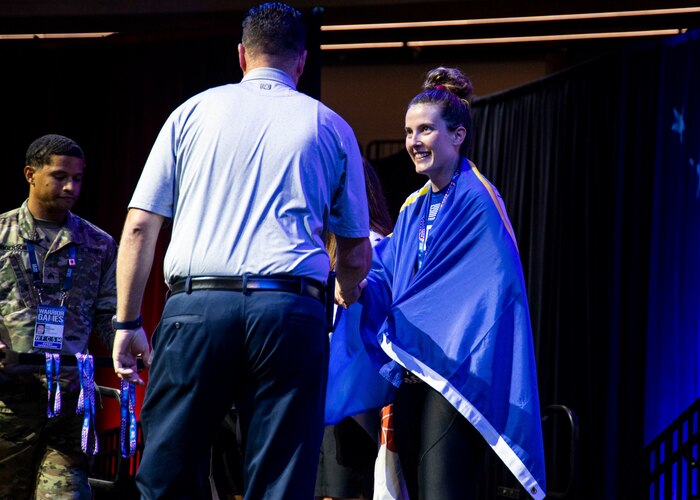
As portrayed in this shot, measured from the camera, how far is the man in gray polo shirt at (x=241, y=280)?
6.72 feet

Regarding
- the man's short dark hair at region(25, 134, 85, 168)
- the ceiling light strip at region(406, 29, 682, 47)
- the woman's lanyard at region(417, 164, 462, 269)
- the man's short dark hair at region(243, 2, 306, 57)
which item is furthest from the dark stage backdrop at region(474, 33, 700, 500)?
the man's short dark hair at region(243, 2, 306, 57)

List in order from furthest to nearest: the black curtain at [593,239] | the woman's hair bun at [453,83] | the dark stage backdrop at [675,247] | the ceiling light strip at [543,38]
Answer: the ceiling light strip at [543,38], the black curtain at [593,239], the dark stage backdrop at [675,247], the woman's hair bun at [453,83]

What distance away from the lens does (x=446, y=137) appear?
2867 millimetres

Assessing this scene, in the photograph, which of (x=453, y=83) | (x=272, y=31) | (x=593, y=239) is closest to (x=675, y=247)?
(x=593, y=239)

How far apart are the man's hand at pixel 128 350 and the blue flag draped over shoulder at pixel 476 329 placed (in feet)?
2.48

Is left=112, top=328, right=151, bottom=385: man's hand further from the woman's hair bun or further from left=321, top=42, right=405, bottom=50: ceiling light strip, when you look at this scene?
left=321, top=42, right=405, bottom=50: ceiling light strip

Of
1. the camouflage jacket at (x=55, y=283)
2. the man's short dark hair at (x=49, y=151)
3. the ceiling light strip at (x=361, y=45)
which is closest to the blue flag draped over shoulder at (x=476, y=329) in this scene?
the camouflage jacket at (x=55, y=283)

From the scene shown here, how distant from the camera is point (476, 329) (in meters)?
2.69

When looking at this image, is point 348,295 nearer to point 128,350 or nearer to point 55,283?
point 128,350

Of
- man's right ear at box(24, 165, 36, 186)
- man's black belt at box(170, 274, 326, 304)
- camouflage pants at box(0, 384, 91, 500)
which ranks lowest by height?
camouflage pants at box(0, 384, 91, 500)

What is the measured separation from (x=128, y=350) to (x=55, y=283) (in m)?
→ 1.33

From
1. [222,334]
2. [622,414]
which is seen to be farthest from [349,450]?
[622,414]

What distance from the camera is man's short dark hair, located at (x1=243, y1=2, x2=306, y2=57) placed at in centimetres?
229

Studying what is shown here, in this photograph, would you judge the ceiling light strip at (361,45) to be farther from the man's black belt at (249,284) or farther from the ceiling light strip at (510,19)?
the man's black belt at (249,284)
